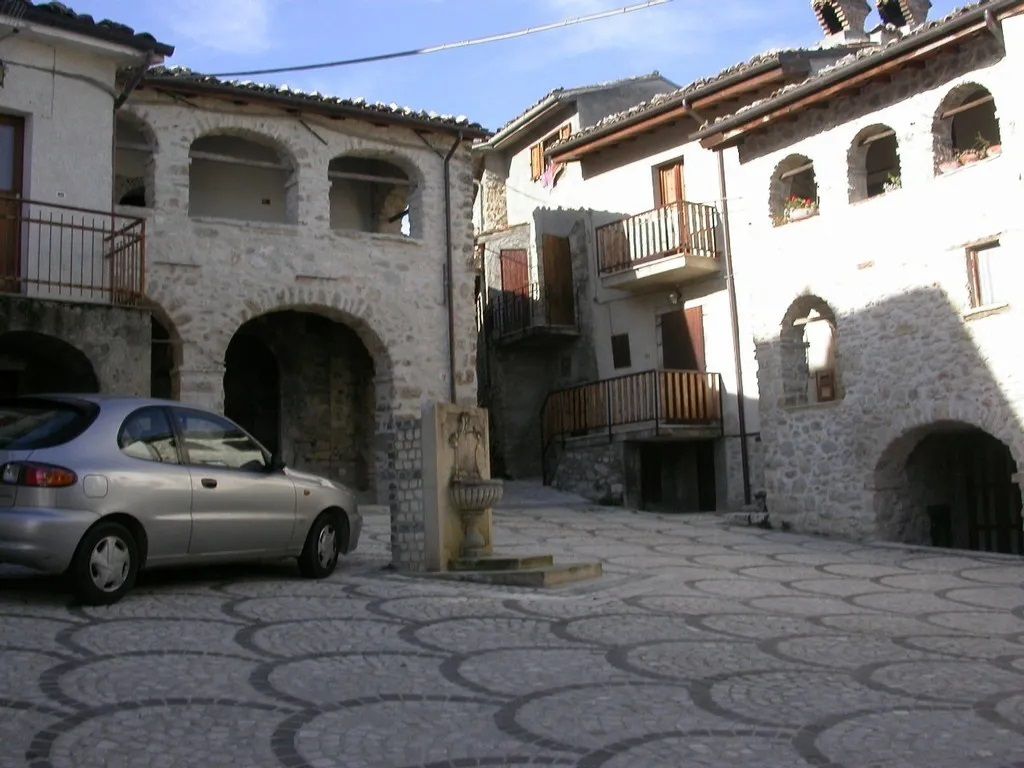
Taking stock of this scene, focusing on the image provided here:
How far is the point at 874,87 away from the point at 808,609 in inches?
374

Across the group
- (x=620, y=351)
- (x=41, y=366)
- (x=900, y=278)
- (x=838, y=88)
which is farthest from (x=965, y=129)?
(x=41, y=366)

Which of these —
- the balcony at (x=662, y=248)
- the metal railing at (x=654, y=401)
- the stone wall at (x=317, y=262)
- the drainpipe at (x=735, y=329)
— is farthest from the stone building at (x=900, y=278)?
the stone wall at (x=317, y=262)

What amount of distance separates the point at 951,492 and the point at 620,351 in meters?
8.66

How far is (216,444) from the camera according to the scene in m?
8.51

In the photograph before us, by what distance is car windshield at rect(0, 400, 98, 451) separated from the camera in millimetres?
7324

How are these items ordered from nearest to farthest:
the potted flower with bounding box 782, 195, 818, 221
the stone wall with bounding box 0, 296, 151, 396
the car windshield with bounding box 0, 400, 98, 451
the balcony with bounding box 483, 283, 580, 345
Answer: the car windshield with bounding box 0, 400, 98, 451
the stone wall with bounding box 0, 296, 151, 396
the potted flower with bounding box 782, 195, 818, 221
the balcony with bounding box 483, 283, 580, 345

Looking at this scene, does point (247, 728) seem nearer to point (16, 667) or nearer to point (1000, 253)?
point (16, 667)

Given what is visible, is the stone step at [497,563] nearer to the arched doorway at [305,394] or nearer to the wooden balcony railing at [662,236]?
the arched doorway at [305,394]

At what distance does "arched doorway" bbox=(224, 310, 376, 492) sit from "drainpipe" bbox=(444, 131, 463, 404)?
1.54 meters

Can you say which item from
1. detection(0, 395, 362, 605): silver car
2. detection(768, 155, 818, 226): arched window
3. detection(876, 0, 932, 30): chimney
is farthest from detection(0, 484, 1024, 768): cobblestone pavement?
detection(876, 0, 932, 30): chimney

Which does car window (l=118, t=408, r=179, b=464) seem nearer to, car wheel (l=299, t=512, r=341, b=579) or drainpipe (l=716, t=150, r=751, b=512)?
car wheel (l=299, t=512, r=341, b=579)

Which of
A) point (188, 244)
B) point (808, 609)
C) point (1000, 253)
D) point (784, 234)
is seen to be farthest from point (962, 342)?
point (188, 244)

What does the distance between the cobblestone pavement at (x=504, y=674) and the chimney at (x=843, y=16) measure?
16.6 meters

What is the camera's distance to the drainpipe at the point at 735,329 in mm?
20594
